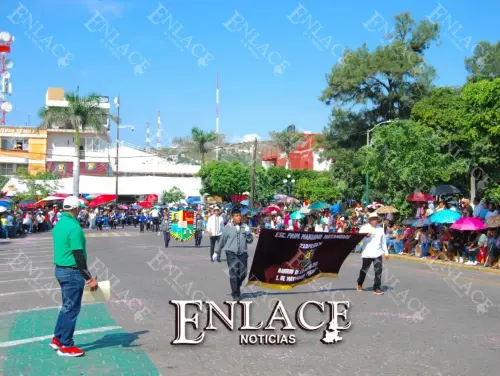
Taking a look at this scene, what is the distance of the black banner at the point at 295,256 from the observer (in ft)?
40.8

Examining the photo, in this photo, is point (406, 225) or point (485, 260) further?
point (406, 225)

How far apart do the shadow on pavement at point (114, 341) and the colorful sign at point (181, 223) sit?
21598 millimetres

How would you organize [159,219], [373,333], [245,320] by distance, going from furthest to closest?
[159,219] < [245,320] < [373,333]

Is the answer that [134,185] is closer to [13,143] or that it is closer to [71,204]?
[13,143]

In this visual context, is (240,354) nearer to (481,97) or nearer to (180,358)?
(180,358)

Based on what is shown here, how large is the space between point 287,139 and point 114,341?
8745 centimetres

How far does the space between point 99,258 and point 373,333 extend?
14.7m

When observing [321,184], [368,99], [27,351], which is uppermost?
[368,99]

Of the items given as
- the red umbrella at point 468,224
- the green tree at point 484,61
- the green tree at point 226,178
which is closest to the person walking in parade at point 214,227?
the red umbrella at point 468,224

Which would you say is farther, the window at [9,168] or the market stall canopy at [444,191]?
the window at [9,168]

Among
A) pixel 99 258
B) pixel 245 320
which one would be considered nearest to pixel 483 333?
pixel 245 320

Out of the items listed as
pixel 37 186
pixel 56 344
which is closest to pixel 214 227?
pixel 56 344

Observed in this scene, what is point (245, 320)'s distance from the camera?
9656 millimetres

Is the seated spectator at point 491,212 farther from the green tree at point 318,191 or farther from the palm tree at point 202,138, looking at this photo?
the palm tree at point 202,138
